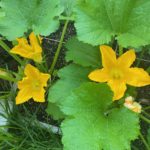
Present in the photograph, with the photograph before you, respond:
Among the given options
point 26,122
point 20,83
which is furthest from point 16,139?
point 20,83

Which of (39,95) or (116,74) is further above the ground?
(116,74)

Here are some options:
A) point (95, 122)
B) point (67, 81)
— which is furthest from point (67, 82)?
point (95, 122)

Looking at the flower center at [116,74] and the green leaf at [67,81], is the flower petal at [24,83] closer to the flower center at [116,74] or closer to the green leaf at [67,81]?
the green leaf at [67,81]

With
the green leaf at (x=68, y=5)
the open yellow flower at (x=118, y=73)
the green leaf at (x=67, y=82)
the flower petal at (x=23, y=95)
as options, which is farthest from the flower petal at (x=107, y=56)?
the flower petal at (x=23, y=95)

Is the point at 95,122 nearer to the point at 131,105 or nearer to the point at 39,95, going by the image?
the point at 131,105

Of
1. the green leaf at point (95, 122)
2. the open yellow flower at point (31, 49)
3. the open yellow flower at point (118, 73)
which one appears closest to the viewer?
the green leaf at point (95, 122)

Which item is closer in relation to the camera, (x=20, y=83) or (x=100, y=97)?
(x=100, y=97)

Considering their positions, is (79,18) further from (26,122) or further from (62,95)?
(26,122)
